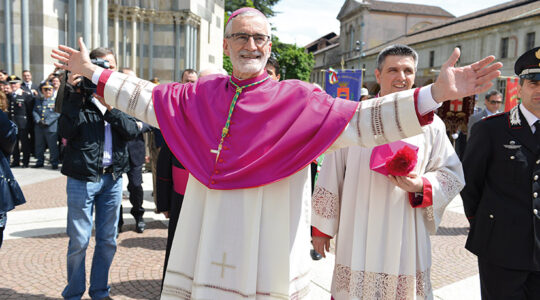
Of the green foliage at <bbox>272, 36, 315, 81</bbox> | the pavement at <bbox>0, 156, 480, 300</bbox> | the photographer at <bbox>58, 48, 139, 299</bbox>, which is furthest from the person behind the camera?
the green foliage at <bbox>272, 36, 315, 81</bbox>

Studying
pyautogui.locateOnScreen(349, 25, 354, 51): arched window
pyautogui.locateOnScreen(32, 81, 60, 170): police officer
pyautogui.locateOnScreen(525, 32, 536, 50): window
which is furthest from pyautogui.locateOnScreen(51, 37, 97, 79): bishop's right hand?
pyautogui.locateOnScreen(349, 25, 354, 51): arched window

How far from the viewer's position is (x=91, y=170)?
346 centimetres

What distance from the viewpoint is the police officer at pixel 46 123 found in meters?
10.5

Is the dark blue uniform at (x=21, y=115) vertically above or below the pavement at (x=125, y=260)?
above

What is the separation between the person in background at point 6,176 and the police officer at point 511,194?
11.8 ft

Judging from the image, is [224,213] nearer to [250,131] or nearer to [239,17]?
Answer: [250,131]

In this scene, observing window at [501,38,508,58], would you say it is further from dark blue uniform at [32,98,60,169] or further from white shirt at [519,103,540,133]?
white shirt at [519,103,540,133]

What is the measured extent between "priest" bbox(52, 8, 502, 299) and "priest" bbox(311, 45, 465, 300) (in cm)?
46

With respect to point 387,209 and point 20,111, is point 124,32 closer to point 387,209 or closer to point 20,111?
point 20,111

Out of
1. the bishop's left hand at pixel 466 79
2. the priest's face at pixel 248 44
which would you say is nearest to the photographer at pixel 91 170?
the priest's face at pixel 248 44

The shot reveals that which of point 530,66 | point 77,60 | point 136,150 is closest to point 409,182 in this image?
point 530,66

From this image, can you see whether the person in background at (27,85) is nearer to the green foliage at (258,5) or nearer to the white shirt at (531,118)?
the white shirt at (531,118)

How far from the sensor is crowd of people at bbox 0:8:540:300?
2094 millimetres

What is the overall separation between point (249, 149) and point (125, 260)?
3.36 m
